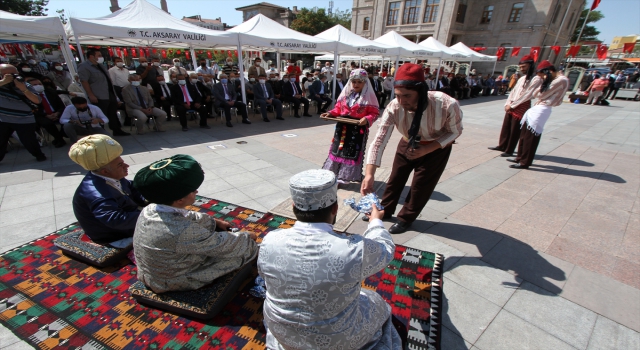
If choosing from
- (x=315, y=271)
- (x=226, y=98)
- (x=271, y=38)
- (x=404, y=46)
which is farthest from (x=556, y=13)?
(x=315, y=271)

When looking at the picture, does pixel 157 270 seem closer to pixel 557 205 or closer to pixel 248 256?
pixel 248 256

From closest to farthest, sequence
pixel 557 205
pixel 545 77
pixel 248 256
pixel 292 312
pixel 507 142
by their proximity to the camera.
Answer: pixel 292 312 → pixel 248 256 → pixel 557 205 → pixel 545 77 → pixel 507 142

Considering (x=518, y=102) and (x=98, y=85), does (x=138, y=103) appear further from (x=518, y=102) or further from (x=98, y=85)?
(x=518, y=102)

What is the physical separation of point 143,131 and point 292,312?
802 centimetres

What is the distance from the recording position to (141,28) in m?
6.75

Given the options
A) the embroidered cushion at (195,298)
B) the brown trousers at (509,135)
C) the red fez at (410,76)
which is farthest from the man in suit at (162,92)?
the brown trousers at (509,135)

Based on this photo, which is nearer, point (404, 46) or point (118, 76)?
point (118, 76)

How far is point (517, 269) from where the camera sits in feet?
8.77

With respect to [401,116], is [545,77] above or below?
above

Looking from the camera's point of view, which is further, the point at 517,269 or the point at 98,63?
the point at 98,63

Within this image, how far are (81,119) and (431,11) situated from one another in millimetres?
38988

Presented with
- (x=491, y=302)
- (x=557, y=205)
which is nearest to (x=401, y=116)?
(x=491, y=302)

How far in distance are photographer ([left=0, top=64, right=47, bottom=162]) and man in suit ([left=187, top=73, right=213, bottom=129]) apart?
3.52 meters

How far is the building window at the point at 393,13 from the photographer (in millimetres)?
36500
